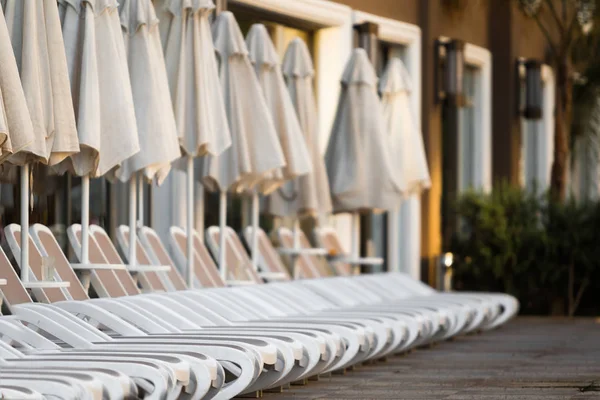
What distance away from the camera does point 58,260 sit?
7652 mm

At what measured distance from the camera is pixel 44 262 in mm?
7211

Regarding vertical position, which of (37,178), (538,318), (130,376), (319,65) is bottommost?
(538,318)

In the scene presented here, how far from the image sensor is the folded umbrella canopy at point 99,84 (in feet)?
23.7

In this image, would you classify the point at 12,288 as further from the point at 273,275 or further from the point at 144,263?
the point at 273,275

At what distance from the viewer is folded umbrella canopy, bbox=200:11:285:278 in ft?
31.9

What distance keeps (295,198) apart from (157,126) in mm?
3447

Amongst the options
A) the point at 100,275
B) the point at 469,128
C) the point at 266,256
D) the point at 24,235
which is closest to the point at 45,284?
the point at 24,235

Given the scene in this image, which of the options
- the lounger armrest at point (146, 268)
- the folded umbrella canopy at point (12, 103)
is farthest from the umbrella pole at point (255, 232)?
the folded umbrella canopy at point (12, 103)

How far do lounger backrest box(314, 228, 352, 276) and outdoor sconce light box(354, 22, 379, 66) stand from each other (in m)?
2.20

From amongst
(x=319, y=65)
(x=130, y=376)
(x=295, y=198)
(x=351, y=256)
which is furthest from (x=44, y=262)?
(x=319, y=65)

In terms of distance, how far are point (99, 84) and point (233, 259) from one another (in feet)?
11.2

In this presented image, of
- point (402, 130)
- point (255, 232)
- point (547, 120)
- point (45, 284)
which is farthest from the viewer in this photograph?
point (547, 120)

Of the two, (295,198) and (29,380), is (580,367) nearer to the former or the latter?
(295,198)

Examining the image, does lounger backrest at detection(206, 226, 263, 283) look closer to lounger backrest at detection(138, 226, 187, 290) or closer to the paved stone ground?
lounger backrest at detection(138, 226, 187, 290)
